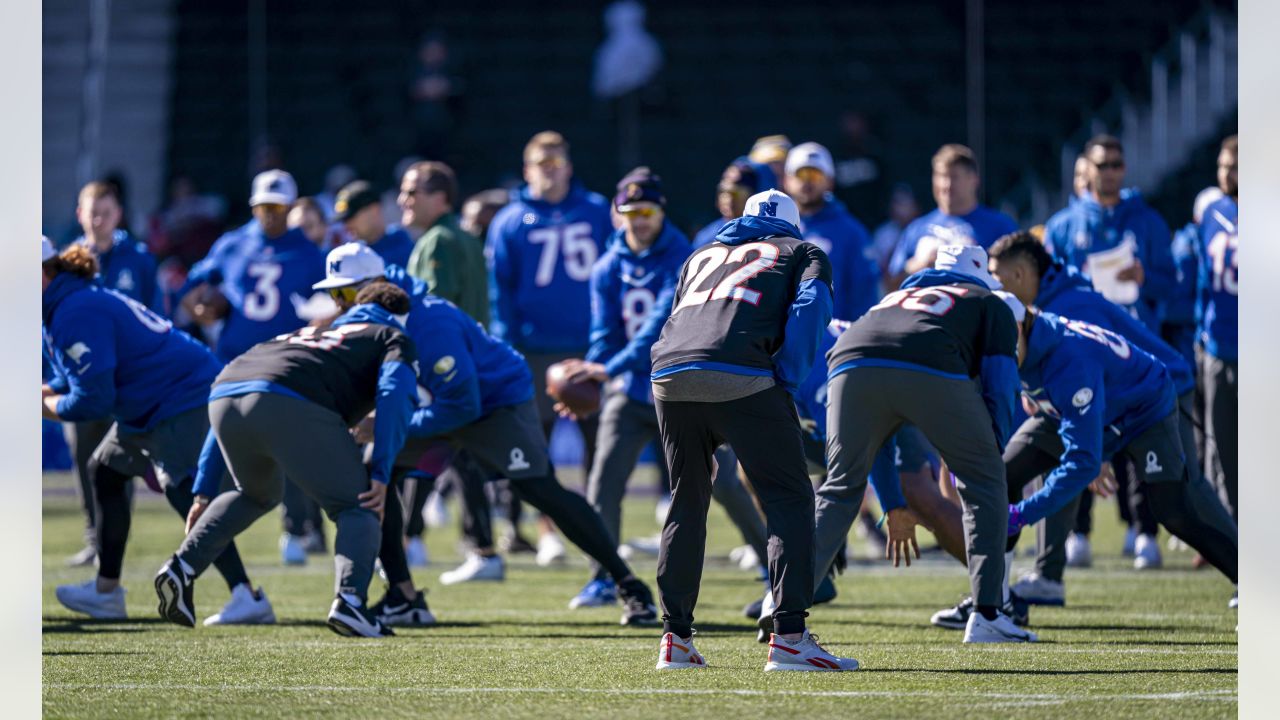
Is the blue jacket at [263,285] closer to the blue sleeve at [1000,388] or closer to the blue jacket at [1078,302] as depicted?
the blue jacket at [1078,302]

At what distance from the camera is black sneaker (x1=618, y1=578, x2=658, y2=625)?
735 centimetres

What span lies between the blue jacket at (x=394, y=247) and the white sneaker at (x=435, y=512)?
3434 millimetres

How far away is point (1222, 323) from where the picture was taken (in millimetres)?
9172

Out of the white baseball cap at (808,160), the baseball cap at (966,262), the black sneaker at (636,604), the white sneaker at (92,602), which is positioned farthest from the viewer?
the white baseball cap at (808,160)

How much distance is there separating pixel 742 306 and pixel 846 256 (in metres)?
3.77

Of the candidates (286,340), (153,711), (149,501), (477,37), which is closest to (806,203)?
(286,340)

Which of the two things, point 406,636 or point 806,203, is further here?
point 806,203

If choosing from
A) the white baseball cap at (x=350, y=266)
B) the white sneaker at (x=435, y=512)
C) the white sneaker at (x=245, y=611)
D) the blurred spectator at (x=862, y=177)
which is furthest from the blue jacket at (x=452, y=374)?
the blurred spectator at (x=862, y=177)

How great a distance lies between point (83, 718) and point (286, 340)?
2285mm

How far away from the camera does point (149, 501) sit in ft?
50.7

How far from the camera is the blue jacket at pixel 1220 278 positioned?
9.07 m

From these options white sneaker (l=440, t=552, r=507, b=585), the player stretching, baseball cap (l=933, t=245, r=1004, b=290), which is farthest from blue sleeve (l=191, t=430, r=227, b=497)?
baseball cap (l=933, t=245, r=1004, b=290)

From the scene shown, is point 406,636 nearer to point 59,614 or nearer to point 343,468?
point 343,468

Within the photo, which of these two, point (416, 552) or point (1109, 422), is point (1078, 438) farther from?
point (416, 552)
